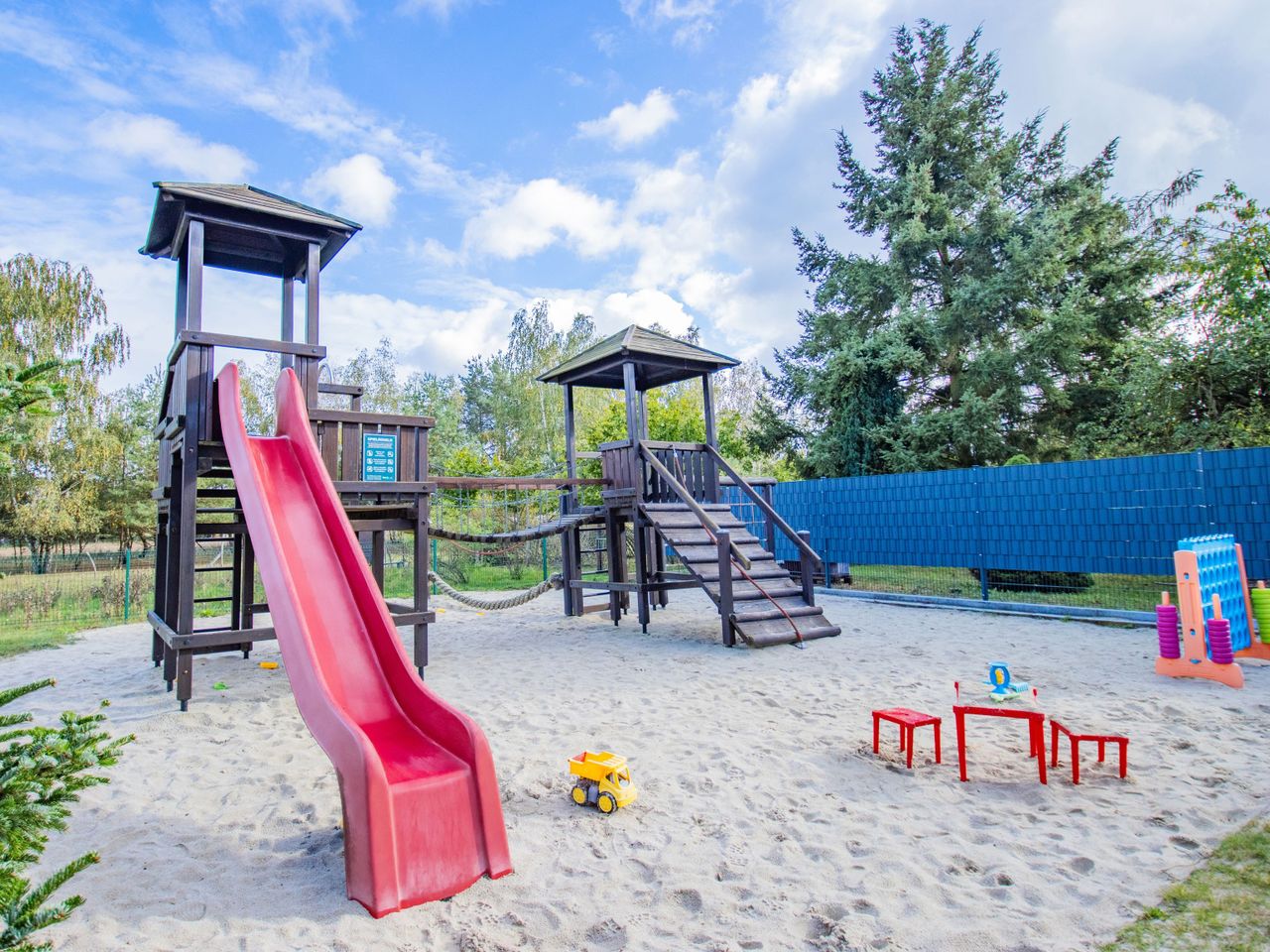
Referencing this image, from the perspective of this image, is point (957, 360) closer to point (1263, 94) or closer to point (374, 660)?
point (1263, 94)

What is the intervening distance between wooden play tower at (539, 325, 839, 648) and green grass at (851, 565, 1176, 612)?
3950 millimetres

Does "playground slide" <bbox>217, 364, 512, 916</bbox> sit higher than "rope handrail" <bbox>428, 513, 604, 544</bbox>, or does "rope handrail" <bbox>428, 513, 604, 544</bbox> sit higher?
"rope handrail" <bbox>428, 513, 604, 544</bbox>

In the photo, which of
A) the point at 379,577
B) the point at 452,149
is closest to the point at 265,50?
the point at 452,149

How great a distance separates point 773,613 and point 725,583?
67cm

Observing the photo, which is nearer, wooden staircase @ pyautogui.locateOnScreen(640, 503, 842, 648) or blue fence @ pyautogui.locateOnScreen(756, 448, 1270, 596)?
wooden staircase @ pyautogui.locateOnScreen(640, 503, 842, 648)

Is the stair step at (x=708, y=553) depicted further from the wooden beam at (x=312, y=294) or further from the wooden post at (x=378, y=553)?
the wooden beam at (x=312, y=294)

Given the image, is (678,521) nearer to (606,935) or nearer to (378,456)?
(378,456)

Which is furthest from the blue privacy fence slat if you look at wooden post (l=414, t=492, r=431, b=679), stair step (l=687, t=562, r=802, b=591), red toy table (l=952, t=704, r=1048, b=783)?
wooden post (l=414, t=492, r=431, b=679)

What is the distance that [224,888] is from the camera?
2828 millimetres

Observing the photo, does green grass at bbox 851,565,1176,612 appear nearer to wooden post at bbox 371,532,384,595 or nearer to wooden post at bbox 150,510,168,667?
wooden post at bbox 371,532,384,595

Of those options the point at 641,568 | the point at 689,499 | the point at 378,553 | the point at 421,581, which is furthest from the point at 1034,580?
the point at 378,553

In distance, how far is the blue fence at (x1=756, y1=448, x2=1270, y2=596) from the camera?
26.7ft

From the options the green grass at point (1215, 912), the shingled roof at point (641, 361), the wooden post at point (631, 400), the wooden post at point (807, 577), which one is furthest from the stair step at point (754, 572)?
the green grass at point (1215, 912)

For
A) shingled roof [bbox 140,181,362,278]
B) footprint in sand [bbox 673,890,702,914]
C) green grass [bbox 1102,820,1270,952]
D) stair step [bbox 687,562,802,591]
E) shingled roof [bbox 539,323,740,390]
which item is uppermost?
shingled roof [bbox 140,181,362,278]
